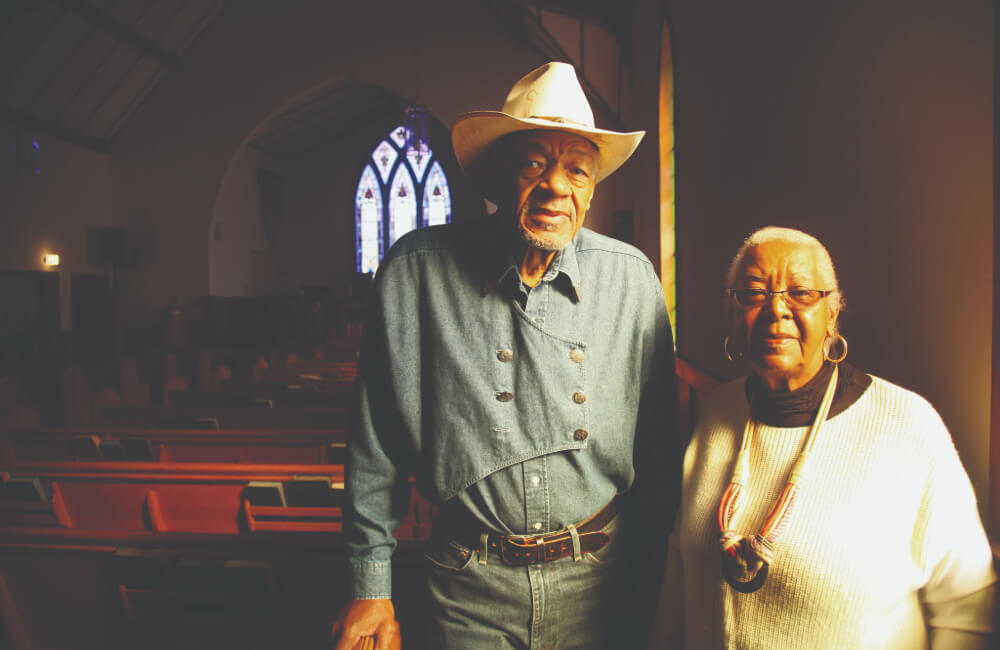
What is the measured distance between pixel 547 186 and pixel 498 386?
16.7 inches

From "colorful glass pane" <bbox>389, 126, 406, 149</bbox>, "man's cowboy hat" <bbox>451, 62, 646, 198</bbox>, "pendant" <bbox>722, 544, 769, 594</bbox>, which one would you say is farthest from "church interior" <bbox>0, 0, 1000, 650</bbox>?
"colorful glass pane" <bbox>389, 126, 406, 149</bbox>

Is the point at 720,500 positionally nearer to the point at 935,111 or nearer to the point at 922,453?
the point at 922,453

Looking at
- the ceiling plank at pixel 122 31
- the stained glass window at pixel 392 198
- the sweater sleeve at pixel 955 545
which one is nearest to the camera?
the sweater sleeve at pixel 955 545

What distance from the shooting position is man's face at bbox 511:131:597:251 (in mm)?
1229

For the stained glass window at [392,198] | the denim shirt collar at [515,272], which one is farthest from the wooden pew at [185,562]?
the stained glass window at [392,198]

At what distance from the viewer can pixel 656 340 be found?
54.6 inches

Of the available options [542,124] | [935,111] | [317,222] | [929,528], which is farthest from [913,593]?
[317,222]

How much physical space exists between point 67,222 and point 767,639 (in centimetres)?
1334

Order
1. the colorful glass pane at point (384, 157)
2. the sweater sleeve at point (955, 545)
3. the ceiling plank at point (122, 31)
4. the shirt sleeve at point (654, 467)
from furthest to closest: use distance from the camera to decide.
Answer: the colorful glass pane at point (384, 157), the ceiling plank at point (122, 31), the shirt sleeve at point (654, 467), the sweater sleeve at point (955, 545)

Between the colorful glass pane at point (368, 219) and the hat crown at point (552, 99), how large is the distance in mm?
13609

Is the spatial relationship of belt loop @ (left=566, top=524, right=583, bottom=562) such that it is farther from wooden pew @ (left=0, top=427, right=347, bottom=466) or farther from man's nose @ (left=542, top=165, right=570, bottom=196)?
wooden pew @ (left=0, top=427, right=347, bottom=466)

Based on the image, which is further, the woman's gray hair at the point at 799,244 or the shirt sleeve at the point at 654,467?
the shirt sleeve at the point at 654,467

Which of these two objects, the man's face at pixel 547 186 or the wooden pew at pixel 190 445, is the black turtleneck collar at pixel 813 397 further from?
the wooden pew at pixel 190 445

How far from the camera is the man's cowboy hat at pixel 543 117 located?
122 centimetres
